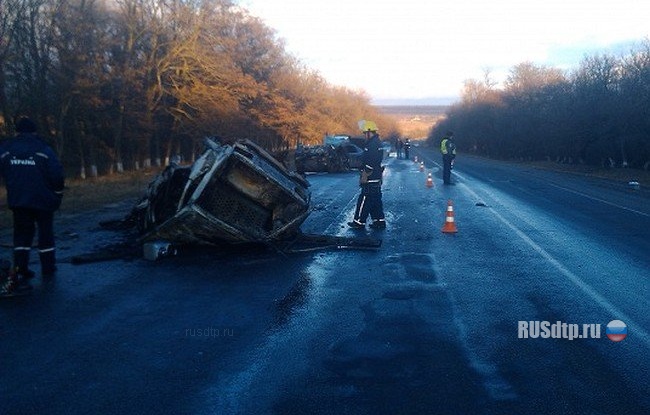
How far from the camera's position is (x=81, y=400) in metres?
4.12

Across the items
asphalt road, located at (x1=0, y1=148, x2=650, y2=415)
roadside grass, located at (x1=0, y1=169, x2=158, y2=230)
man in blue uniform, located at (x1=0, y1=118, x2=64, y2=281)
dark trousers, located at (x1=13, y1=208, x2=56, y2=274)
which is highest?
man in blue uniform, located at (x1=0, y1=118, x2=64, y2=281)

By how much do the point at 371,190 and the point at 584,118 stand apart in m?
33.9

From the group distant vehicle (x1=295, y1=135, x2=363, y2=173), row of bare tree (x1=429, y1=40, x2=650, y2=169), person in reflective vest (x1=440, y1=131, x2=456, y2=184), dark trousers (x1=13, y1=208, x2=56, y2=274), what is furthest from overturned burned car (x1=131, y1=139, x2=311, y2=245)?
row of bare tree (x1=429, y1=40, x2=650, y2=169)

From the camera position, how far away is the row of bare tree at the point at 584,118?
36062mm

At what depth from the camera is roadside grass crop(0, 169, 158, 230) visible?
1545cm

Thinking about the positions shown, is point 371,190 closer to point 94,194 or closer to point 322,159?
A: point 94,194

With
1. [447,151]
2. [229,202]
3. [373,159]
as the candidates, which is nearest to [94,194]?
[373,159]

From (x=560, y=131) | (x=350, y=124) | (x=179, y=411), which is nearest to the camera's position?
(x=179, y=411)

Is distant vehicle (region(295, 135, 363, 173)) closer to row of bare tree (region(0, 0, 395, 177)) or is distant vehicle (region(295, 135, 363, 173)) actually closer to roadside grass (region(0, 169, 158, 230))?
row of bare tree (region(0, 0, 395, 177))

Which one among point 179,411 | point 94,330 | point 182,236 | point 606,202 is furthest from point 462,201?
point 179,411

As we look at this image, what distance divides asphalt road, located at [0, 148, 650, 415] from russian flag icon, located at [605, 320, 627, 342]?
3.5 inches

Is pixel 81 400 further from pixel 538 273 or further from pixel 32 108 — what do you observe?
pixel 32 108

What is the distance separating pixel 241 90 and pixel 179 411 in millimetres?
33245

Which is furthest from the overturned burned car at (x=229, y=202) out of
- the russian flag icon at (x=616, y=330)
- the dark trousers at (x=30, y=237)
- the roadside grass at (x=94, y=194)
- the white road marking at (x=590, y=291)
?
the russian flag icon at (x=616, y=330)
